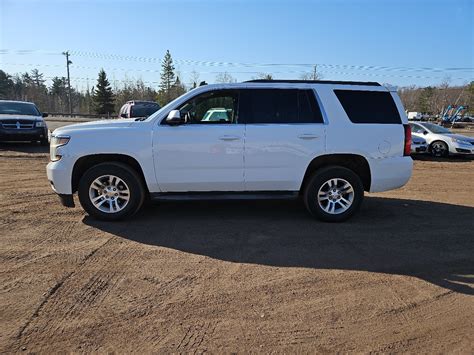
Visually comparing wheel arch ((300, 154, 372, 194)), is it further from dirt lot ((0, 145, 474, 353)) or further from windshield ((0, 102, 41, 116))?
windshield ((0, 102, 41, 116))

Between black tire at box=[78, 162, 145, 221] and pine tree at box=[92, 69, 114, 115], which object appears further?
pine tree at box=[92, 69, 114, 115]

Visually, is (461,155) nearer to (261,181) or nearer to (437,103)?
(261,181)

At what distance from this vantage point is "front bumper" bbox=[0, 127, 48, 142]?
48.3 ft

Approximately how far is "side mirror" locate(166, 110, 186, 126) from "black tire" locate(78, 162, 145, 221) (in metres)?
0.91

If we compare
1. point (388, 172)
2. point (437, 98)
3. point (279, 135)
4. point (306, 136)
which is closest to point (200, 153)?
point (279, 135)

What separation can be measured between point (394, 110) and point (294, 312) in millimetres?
3965

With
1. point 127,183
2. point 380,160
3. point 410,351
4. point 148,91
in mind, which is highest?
point 148,91

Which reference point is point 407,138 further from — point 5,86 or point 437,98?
point 5,86

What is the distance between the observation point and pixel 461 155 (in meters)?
15.5

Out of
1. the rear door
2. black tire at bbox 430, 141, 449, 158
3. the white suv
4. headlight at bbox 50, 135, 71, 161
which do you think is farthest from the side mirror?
black tire at bbox 430, 141, 449, 158

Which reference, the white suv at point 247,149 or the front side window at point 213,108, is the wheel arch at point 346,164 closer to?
the white suv at point 247,149

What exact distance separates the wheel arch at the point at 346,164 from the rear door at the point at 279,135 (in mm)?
176

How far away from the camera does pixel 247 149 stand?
5766 mm

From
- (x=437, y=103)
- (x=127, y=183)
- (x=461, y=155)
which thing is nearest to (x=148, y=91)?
(x=437, y=103)
